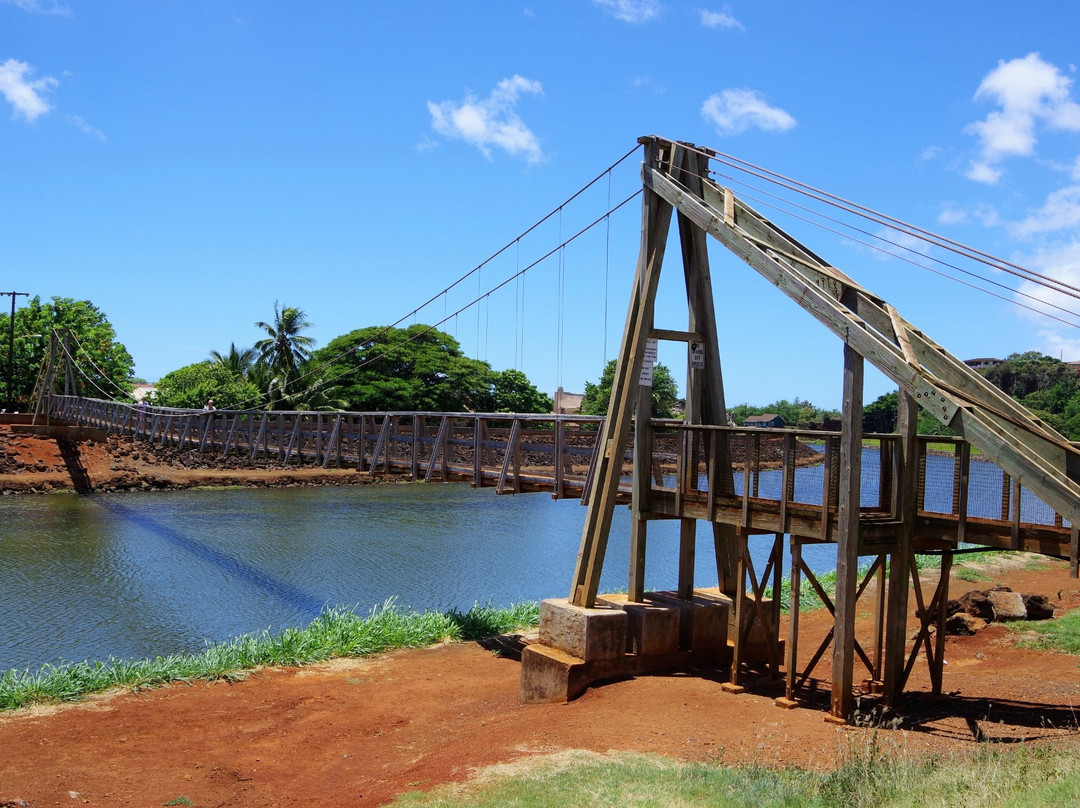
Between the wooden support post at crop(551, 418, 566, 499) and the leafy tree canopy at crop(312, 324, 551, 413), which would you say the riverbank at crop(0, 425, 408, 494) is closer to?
the leafy tree canopy at crop(312, 324, 551, 413)

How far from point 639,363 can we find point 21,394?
44.3 m

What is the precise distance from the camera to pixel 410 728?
905 centimetres

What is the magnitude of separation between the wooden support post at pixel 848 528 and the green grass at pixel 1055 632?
4.71m

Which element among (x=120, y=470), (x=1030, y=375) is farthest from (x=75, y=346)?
(x=1030, y=375)

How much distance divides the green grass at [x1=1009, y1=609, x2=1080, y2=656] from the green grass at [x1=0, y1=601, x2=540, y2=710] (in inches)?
263

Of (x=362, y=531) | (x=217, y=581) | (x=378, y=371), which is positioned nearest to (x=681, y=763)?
(x=217, y=581)

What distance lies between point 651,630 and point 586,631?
790 millimetres

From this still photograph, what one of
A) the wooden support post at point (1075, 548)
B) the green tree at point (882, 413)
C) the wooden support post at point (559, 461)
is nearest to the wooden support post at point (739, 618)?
the wooden support post at point (1075, 548)

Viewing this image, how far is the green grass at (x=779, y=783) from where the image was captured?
4.93 m

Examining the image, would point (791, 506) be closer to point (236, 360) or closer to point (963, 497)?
point (963, 497)

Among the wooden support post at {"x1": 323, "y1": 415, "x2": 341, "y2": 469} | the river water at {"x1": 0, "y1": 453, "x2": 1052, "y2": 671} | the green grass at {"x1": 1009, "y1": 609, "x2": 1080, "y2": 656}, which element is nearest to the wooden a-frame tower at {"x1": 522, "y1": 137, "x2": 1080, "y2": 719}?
the river water at {"x1": 0, "y1": 453, "x2": 1052, "y2": 671}

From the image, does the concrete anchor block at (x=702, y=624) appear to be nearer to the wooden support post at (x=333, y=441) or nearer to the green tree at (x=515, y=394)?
the wooden support post at (x=333, y=441)

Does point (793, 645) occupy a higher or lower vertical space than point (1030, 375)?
lower

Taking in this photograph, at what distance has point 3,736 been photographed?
28.7 feet
